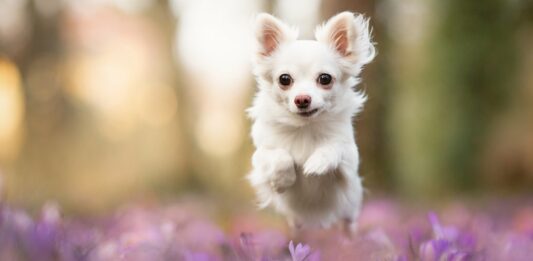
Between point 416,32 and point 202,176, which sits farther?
point 202,176

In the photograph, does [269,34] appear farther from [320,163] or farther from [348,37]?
[320,163]

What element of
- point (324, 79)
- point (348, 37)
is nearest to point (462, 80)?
point (348, 37)

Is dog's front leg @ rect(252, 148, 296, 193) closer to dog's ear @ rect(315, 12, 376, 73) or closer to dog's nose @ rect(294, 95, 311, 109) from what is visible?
dog's nose @ rect(294, 95, 311, 109)

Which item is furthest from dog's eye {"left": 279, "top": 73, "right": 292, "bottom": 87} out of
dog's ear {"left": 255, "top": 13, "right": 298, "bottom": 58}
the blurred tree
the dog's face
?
the blurred tree

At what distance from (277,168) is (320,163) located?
188mm

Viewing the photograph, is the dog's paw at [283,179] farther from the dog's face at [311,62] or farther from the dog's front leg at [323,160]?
the dog's face at [311,62]

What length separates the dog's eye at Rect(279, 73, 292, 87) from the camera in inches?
103

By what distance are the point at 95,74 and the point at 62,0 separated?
10.8ft

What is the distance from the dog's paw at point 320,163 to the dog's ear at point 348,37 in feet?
1.50

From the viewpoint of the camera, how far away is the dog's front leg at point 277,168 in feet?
8.61

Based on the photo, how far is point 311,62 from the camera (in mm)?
2566

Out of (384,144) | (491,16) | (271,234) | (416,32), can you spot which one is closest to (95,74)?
(416,32)

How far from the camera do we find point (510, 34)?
1116 cm

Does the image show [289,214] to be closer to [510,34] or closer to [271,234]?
[271,234]
